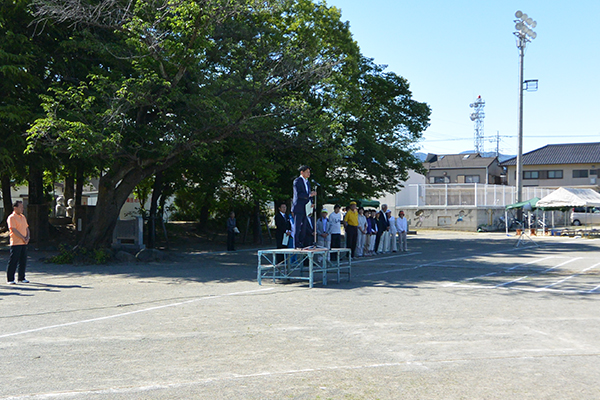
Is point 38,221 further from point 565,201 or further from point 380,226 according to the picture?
point 565,201

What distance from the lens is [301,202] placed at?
13086mm

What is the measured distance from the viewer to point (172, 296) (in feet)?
37.8

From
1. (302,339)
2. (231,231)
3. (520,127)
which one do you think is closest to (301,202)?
(302,339)

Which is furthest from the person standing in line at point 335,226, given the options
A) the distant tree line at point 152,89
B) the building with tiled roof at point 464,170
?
the building with tiled roof at point 464,170

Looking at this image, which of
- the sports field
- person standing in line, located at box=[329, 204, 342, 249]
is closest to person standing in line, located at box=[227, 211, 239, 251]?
person standing in line, located at box=[329, 204, 342, 249]

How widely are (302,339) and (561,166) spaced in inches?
2962

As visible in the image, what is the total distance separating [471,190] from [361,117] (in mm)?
19019

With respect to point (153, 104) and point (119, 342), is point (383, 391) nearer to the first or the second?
point (119, 342)

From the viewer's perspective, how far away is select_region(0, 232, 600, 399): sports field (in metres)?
5.38

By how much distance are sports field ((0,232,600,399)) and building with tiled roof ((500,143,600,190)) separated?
65667 millimetres

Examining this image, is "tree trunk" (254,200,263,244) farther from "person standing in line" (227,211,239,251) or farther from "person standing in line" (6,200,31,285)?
"person standing in line" (6,200,31,285)

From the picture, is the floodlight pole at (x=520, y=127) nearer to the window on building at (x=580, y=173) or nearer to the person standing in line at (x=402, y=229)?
the person standing in line at (x=402, y=229)

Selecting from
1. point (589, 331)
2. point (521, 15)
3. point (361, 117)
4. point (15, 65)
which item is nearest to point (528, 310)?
point (589, 331)

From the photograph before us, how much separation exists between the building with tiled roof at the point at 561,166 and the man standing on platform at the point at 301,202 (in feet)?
222
